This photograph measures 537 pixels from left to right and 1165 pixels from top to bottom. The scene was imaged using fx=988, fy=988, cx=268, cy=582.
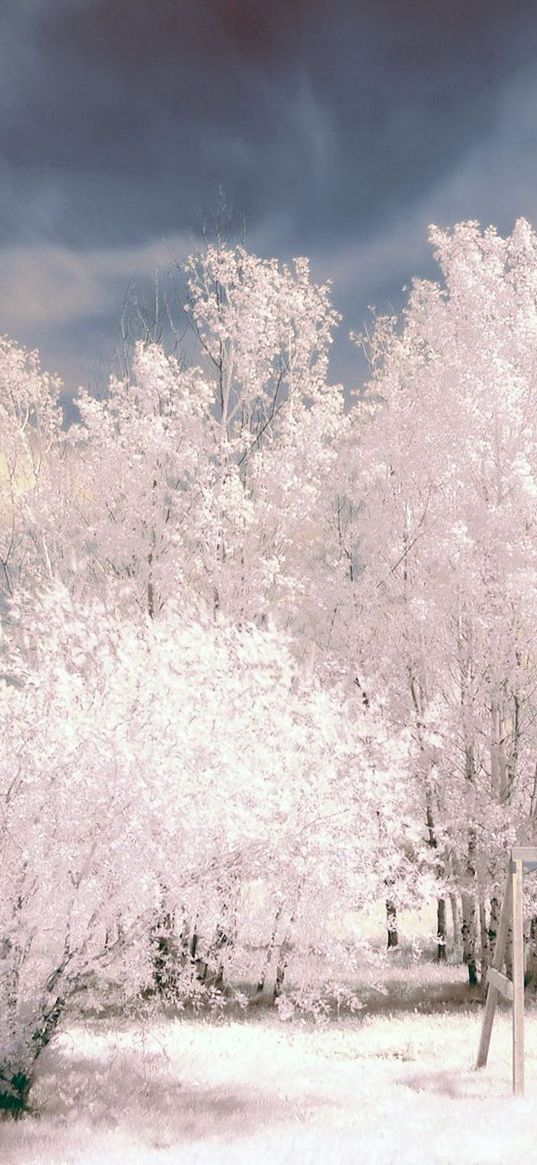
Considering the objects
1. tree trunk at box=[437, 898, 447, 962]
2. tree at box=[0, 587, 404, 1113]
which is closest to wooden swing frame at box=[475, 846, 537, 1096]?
tree at box=[0, 587, 404, 1113]

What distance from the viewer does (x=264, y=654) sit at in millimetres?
17047

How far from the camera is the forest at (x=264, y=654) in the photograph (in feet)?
33.5

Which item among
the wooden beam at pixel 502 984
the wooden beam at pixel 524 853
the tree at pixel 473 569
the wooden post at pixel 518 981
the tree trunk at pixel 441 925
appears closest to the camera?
the wooden post at pixel 518 981

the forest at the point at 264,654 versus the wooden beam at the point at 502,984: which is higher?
the forest at the point at 264,654

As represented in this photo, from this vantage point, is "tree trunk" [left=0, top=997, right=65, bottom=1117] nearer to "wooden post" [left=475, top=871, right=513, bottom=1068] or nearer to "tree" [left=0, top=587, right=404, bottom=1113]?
"tree" [left=0, top=587, right=404, bottom=1113]

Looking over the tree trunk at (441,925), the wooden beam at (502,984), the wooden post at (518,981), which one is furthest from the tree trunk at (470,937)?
the wooden post at (518,981)

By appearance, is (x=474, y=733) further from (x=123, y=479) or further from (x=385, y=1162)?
(x=385, y=1162)

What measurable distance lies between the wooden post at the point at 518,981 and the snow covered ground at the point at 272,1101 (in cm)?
32

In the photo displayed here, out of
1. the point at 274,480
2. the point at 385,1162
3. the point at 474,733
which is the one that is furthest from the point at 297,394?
the point at 385,1162

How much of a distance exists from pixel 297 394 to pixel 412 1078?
50.8ft

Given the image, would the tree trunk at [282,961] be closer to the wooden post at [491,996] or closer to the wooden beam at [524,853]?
the wooden post at [491,996]

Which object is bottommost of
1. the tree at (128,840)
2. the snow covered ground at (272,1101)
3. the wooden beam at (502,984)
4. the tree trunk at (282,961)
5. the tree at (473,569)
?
the snow covered ground at (272,1101)

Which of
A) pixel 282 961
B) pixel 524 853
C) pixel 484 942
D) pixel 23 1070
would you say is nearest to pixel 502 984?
pixel 524 853

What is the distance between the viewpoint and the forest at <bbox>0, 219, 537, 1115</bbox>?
33.5 feet
